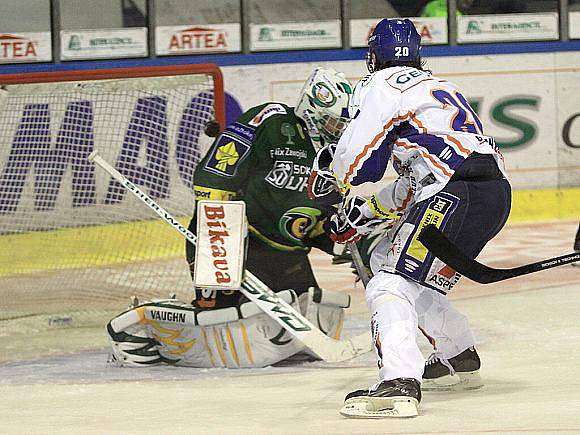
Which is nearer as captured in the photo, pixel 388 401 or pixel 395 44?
pixel 388 401

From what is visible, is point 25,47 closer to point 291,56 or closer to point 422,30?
point 291,56

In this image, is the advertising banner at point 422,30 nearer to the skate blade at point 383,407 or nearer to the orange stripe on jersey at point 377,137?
the orange stripe on jersey at point 377,137

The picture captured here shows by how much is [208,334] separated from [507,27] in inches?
186

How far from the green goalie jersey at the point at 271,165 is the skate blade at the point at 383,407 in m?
1.13

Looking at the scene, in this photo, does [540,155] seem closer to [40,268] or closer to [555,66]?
[555,66]

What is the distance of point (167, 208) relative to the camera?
5457mm

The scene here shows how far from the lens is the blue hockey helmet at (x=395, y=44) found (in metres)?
3.53

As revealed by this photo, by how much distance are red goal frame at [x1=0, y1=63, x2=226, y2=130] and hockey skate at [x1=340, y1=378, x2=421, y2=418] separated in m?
2.05

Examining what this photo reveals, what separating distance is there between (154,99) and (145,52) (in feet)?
8.50

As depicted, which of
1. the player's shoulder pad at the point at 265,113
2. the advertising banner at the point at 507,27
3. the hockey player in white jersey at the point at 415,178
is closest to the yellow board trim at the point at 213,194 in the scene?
the player's shoulder pad at the point at 265,113

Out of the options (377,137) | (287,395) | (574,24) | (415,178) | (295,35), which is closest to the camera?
(377,137)

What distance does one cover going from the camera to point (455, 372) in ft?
12.3

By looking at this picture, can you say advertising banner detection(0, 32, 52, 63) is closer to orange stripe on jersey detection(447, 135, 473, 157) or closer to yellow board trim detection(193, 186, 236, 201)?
yellow board trim detection(193, 186, 236, 201)

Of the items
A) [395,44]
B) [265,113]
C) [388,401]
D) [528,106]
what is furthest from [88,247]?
[528,106]
